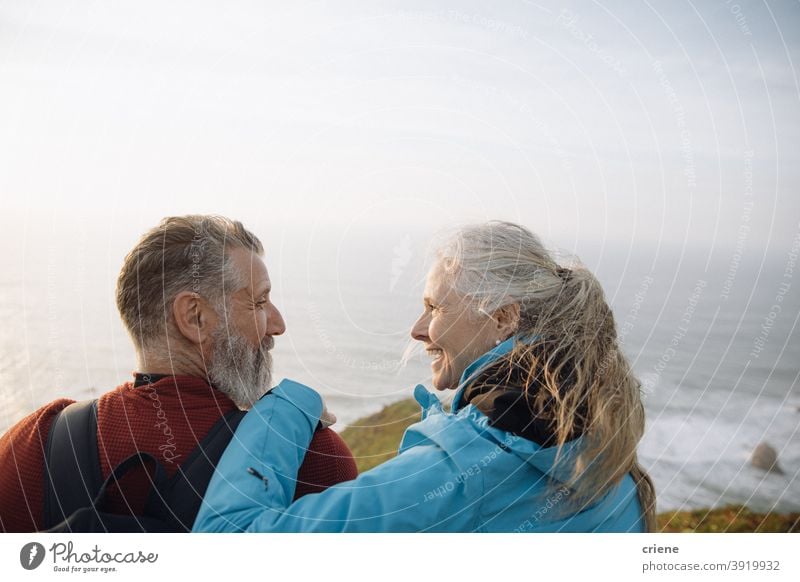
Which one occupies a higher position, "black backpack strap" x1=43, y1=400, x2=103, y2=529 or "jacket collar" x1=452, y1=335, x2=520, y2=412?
"jacket collar" x1=452, y1=335, x2=520, y2=412

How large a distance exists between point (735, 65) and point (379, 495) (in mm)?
2666

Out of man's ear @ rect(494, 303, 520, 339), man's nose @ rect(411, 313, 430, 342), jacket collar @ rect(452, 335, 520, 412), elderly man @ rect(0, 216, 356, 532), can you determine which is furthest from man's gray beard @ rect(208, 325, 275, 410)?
man's ear @ rect(494, 303, 520, 339)

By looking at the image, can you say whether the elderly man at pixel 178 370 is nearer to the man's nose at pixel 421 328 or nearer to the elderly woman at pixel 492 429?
the elderly woman at pixel 492 429

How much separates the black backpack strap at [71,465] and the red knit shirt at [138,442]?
0.07 ft

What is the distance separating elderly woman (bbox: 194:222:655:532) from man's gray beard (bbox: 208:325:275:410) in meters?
0.15

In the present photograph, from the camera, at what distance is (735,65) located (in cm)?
352

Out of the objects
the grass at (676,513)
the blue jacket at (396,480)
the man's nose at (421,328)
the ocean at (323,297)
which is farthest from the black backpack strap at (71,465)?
the grass at (676,513)

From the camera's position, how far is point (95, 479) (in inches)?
83.8

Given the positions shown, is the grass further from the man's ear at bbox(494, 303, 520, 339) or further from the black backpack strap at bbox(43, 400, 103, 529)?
the black backpack strap at bbox(43, 400, 103, 529)

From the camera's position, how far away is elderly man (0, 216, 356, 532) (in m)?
2.19

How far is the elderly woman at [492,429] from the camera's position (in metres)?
2.06

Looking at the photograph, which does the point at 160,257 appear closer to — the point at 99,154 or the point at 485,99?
the point at 99,154

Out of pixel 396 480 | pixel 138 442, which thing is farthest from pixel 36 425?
pixel 396 480
